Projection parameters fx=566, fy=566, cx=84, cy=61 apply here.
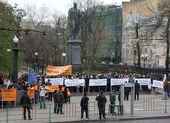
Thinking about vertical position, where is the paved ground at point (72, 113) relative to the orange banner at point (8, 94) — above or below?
below

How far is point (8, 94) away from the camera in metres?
37.1

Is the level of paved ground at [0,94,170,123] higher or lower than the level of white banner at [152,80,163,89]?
lower

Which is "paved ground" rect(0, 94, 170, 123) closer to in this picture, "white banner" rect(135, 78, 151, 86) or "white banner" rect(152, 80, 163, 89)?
"white banner" rect(152, 80, 163, 89)

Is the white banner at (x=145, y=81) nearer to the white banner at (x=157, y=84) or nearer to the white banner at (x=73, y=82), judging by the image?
the white banner at (x=157, y=84)

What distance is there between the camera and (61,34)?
4124 inches

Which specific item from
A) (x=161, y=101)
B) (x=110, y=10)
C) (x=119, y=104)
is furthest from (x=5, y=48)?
(x=110, y=10)

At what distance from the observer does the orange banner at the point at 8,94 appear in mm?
36750

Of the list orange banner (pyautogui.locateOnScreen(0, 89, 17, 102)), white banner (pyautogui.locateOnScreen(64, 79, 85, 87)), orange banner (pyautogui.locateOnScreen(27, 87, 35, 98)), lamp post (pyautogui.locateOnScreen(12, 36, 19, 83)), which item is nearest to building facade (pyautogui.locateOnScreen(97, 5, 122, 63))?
white banner (pyautogui.locateOnScreen(64, 79, 85, 87))

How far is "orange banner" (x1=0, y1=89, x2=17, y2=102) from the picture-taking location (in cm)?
3675

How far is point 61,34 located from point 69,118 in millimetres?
74417

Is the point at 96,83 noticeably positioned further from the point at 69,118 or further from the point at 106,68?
the point at 106,68

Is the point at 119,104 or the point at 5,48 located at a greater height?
the point at 5,48

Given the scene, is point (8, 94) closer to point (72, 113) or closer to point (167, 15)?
point (72, 113)

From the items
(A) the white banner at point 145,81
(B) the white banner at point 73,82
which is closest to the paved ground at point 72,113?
(B) the white banner at point 73,82
